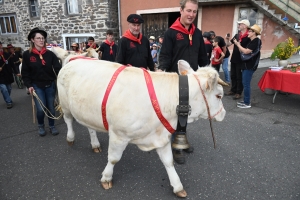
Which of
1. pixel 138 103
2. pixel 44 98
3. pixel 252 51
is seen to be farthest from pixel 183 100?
pixel 252 51

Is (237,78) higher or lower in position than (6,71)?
lower

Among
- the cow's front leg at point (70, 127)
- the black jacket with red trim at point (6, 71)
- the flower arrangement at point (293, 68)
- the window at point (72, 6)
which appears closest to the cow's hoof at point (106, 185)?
the cow's front leg at point (70, 127)

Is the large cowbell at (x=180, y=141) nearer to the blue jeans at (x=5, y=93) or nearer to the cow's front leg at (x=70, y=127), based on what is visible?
the cow's front leg at (x=70, y=127)

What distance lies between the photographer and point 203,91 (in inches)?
A: 82.4

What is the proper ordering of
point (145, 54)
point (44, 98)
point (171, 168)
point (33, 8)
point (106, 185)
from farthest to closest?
point (33, 8)
point (44, 98)
point (145, 54)
point (106, 185)
point (171, 168)

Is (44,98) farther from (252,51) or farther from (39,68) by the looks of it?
(252,51)

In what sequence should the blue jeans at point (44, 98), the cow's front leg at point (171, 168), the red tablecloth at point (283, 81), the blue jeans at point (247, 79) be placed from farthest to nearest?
the blue jeans at point (247, 79) → the red tablecloth at point (283, 81) → the blue jeans at point (44, 98) → the cow's front leg at point (171, 168)

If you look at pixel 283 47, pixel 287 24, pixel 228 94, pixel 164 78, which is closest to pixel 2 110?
pixel 164 78

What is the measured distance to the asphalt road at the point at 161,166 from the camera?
8.31 feet

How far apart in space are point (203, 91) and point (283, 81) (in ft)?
13.2

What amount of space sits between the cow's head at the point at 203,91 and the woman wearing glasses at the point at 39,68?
8.40 ft

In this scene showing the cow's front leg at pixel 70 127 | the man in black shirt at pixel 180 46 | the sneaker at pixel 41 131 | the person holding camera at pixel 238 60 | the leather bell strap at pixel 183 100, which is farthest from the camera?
the person holding camera at pixel 238 60

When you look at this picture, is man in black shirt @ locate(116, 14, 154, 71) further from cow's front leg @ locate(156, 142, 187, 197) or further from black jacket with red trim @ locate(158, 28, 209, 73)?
cow's front leg @ locate(156, 142, 187, 197)

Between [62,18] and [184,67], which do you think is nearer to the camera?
[184,67]
